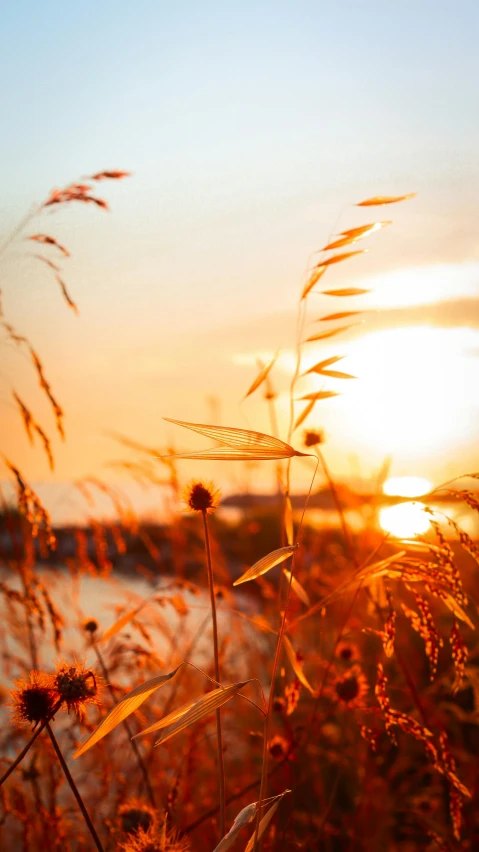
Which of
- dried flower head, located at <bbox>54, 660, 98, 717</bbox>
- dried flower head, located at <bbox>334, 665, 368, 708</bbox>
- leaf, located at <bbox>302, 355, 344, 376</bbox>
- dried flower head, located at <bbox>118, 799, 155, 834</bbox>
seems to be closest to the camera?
dried flower head, located at <bbox>54, 660, 98, 717</bbox>

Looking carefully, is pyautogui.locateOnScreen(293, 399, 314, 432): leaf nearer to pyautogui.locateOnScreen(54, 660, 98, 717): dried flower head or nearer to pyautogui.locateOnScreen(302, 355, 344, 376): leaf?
pyautogui.locateOnScreen(302, 355, 344, 376): leaf

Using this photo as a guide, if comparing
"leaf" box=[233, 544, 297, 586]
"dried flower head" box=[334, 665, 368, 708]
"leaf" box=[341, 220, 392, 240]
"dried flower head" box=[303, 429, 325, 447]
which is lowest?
"dried flower head" box=[334, 665, 368, 708]

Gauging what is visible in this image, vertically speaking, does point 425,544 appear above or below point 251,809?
above

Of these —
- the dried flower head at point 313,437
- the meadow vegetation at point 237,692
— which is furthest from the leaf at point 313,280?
the dried flower head at point 313,437

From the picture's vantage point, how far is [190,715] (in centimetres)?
50

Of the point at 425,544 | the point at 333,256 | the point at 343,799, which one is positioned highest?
the point at 333,256

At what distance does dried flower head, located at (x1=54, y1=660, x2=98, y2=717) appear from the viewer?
0.58 metres

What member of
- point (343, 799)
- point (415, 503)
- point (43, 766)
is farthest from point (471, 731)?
point (415, 503)

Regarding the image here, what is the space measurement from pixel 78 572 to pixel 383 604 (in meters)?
0.75

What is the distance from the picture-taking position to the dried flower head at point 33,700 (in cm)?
59

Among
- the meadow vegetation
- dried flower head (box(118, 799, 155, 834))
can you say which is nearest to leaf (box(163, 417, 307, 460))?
the meadow vegetation

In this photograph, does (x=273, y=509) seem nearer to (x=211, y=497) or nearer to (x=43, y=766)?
(x=43, y=766)

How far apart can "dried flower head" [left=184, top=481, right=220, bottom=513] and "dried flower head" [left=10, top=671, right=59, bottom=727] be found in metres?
0.19

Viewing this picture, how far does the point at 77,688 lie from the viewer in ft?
1.90
